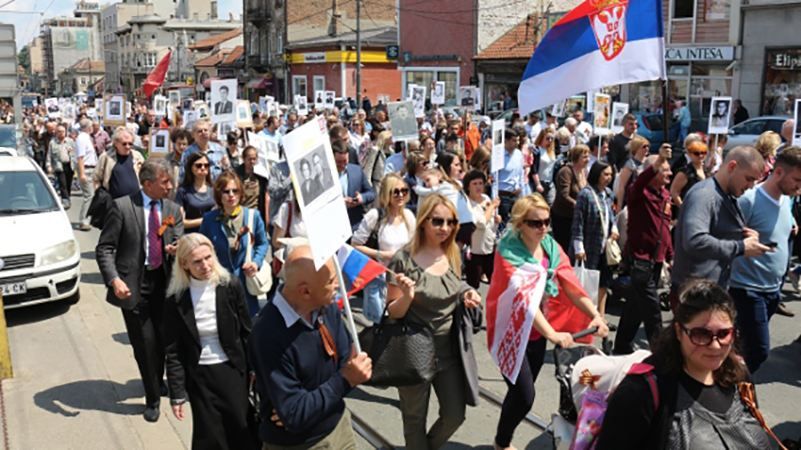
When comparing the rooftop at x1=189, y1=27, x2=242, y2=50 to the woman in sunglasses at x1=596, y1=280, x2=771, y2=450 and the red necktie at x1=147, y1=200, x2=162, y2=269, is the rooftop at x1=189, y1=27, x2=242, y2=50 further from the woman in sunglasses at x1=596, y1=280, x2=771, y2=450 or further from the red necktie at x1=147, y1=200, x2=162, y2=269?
the woman in sunglasses at x1=596, y1=280, x2=771, y2=450

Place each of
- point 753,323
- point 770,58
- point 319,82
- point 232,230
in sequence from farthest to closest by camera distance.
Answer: point 319,82, point 770,58, point 232,230, point 753,323

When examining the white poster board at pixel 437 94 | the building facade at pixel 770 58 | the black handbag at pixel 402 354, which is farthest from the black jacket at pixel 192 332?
the building facade at pixel 770 58

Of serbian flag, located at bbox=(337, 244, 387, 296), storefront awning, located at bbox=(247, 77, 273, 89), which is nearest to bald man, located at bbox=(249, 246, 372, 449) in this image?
serbian flag, located at bbox=(337, 244, 387, 296)

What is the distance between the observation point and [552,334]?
4.09 metres

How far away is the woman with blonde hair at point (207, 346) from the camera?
4055 mm

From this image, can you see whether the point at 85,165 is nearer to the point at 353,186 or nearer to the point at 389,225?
the point at 353,186

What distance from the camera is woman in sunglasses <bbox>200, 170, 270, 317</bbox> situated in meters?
5.85

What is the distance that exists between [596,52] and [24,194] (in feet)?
22.1

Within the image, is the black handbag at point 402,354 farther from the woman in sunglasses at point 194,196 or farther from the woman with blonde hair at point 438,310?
the woman in sunglasses at point 194,196

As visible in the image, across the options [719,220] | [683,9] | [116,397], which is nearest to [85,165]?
[116,397]

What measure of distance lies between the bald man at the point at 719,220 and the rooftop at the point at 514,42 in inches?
1373

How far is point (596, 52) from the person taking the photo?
6172mm

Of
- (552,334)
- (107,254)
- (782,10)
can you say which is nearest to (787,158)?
(552,334)

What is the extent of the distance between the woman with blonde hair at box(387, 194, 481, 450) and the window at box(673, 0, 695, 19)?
28.0 m
